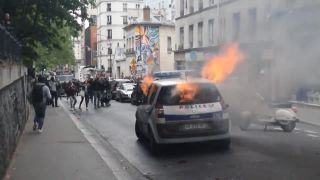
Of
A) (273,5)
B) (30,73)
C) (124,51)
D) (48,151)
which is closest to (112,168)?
(48,151)

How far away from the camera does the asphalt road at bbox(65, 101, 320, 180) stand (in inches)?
364

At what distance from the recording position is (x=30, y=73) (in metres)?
28.7

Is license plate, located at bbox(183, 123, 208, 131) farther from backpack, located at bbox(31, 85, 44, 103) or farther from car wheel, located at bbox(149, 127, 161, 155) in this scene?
backpack, located at bbox(31, 85, 44, 103)

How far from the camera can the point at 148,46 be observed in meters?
65.3

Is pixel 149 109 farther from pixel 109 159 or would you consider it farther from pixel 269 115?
pixel 269 115

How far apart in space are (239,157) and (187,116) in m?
1.43

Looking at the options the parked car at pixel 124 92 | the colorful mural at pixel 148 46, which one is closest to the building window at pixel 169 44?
the colorful mural at pixel 148 46

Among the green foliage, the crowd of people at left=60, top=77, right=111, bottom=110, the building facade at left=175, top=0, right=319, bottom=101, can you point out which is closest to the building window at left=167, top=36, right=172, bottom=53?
the crowd of people at left=60, top=77, right=111, bottom=110

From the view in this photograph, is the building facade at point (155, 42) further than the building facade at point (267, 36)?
Yes

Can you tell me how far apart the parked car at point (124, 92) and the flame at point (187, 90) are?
22.5 m

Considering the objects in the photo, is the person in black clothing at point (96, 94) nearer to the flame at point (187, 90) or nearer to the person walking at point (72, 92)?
the person walking at point (72, 92)

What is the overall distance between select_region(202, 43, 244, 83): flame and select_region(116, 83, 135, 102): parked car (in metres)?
19.7

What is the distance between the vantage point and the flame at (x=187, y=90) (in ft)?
38.3

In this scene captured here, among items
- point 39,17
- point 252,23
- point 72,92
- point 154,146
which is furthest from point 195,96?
point 72,92
